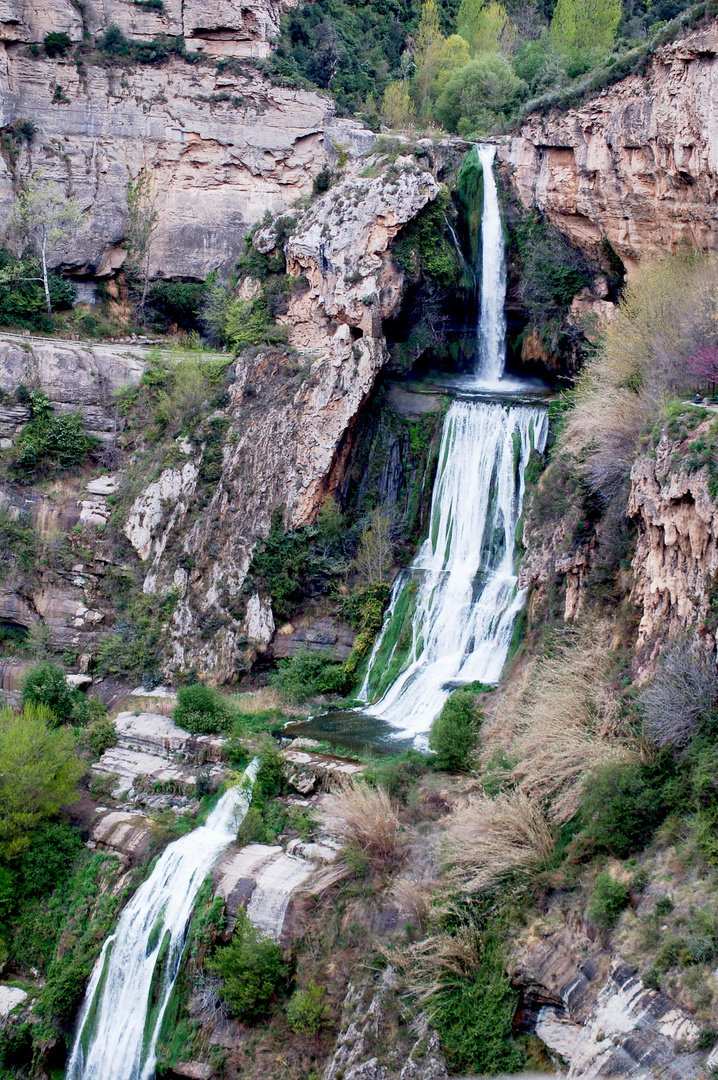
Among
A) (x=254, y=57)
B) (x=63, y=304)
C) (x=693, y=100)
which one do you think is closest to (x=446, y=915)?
(x=693, y=100)

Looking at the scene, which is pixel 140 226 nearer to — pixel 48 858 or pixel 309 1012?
pixel 48 858

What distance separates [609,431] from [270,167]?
2402cm

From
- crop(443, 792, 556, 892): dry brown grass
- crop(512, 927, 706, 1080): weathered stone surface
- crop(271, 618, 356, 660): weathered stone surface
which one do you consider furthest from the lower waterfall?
crop(512, 927, 706, 1080): weathered stone surface

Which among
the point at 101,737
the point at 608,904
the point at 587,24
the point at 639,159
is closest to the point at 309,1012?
the point at 608,904

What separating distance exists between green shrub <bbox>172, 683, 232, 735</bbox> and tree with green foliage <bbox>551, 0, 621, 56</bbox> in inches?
1354

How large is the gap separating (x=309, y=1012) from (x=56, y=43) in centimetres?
3628

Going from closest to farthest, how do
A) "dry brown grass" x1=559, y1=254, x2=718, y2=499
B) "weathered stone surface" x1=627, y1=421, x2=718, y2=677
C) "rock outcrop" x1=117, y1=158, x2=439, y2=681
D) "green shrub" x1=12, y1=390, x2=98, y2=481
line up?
"weathered stone surface" x1=627, y1=421, x2=718, y2=677 → "dry brown grass" x1=559, y1=254, x2=718, y2=499 → "rock outcrop" x1=117, y1=158, x2=439, y2=681 → "green shrub" x1=12, y1=390, x2=98, y2=481

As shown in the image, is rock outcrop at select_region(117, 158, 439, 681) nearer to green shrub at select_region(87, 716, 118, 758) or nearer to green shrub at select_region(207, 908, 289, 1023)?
green shrub at select_region(87, 716, 118, 758)

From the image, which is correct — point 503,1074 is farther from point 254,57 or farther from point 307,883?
point 254,57

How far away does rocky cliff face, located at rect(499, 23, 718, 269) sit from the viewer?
21.0 m

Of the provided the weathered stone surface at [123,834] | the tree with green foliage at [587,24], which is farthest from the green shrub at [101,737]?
the tree with green foliage at [587,24]

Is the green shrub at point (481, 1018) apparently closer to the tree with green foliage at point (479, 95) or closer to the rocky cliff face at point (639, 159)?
the rocky cliff face at point (639, 159)

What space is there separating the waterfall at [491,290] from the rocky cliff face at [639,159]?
1329 millimetres

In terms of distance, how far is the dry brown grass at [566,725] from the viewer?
1253 cm
